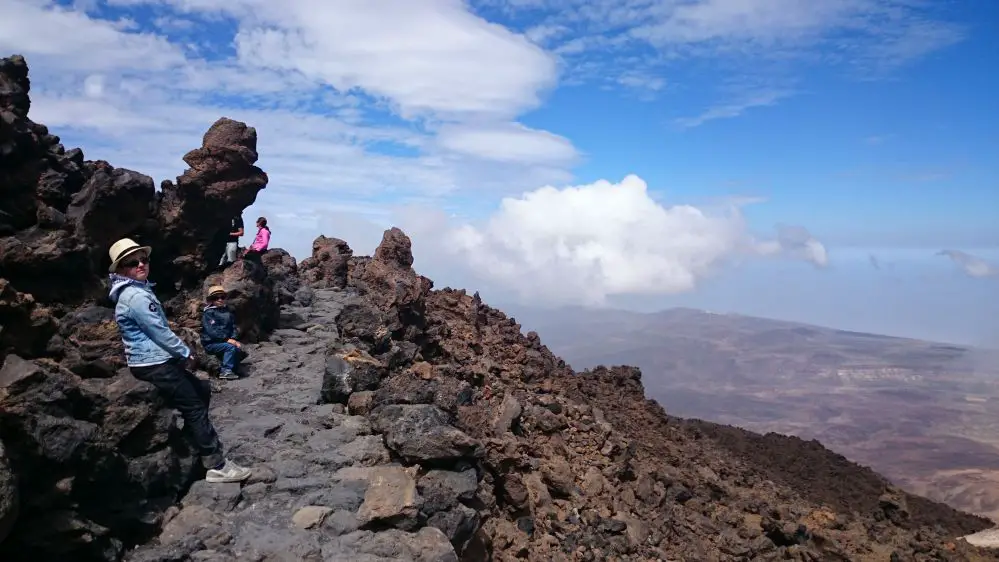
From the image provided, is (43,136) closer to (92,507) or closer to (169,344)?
(169,344)

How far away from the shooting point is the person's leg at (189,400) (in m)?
7.39

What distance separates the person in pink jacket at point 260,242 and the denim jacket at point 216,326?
3.01 meters

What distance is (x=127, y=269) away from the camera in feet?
23.8

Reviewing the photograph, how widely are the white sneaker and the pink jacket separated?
8.45 meters

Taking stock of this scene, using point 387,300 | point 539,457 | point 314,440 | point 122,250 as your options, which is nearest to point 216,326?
point 314,440

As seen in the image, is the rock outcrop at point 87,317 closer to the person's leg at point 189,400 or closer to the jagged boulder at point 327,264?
the person's leg at point 189,400

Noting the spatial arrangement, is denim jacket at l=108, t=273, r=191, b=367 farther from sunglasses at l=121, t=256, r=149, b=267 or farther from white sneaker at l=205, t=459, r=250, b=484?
white sneaker at l=205, t=459, r=250, b=484

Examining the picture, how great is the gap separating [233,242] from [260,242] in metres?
0.69

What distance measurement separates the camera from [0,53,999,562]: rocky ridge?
6.32m

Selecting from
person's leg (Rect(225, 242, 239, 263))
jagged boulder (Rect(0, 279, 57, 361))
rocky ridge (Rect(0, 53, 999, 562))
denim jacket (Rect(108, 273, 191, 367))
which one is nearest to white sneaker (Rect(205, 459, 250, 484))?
rocky ridge (Rect(0, 53, 999, 562))

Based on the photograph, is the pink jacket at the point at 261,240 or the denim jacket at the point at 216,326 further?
the pink jacket at the point at 261,240

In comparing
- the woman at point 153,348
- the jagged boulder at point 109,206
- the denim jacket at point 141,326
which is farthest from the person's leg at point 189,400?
the jagged boulder at point 109,206

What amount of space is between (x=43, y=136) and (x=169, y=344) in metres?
6.75

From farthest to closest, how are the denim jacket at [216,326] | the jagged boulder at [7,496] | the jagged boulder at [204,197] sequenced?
the jagged boulder at [204,197], the denim jacket at [216,326], the jagged boulder at [7,496]
